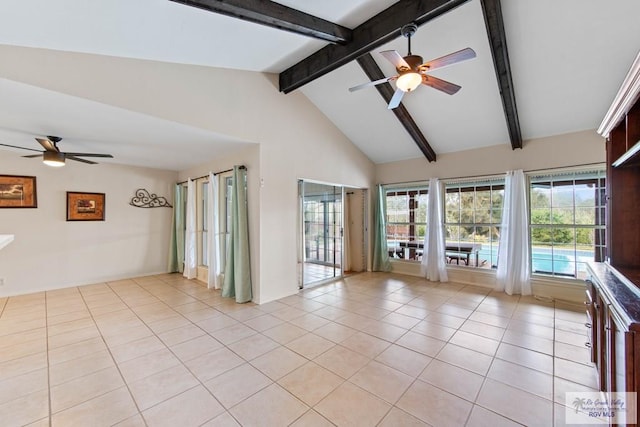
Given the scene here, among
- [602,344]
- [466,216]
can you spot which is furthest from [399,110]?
[602,344]

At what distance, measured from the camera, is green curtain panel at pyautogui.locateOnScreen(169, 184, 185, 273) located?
19.6 ft

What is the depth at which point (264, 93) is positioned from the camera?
4074 mm

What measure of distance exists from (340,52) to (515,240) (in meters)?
4.23

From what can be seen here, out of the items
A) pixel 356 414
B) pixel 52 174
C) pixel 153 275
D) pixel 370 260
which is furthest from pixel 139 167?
pixel 356 414

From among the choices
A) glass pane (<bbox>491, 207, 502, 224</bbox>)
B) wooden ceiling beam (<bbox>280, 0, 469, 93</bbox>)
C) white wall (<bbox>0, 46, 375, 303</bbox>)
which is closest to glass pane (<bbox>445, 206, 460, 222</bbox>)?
glass pane (<bbox>491, 207, 502, 224</bbox>)

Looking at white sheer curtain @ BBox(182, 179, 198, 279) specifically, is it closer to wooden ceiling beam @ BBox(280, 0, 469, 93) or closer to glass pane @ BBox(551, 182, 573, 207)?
wooden ceiling beam @ BBox(280, 0, 469, 93)

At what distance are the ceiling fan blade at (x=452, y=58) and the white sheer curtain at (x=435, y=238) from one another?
10.8 feet

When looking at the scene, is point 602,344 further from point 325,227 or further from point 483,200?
point 325,227

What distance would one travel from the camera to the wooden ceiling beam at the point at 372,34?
2.61 metres

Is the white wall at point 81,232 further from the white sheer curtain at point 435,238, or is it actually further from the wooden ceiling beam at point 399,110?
the white sheer curtain at point 435,238

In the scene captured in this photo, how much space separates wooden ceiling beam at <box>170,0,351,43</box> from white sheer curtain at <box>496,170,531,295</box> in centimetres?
382

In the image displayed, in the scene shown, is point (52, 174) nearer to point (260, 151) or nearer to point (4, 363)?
point (4, 363)

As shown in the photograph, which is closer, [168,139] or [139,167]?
[168,139]

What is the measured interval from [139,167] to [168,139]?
9.12 feet
